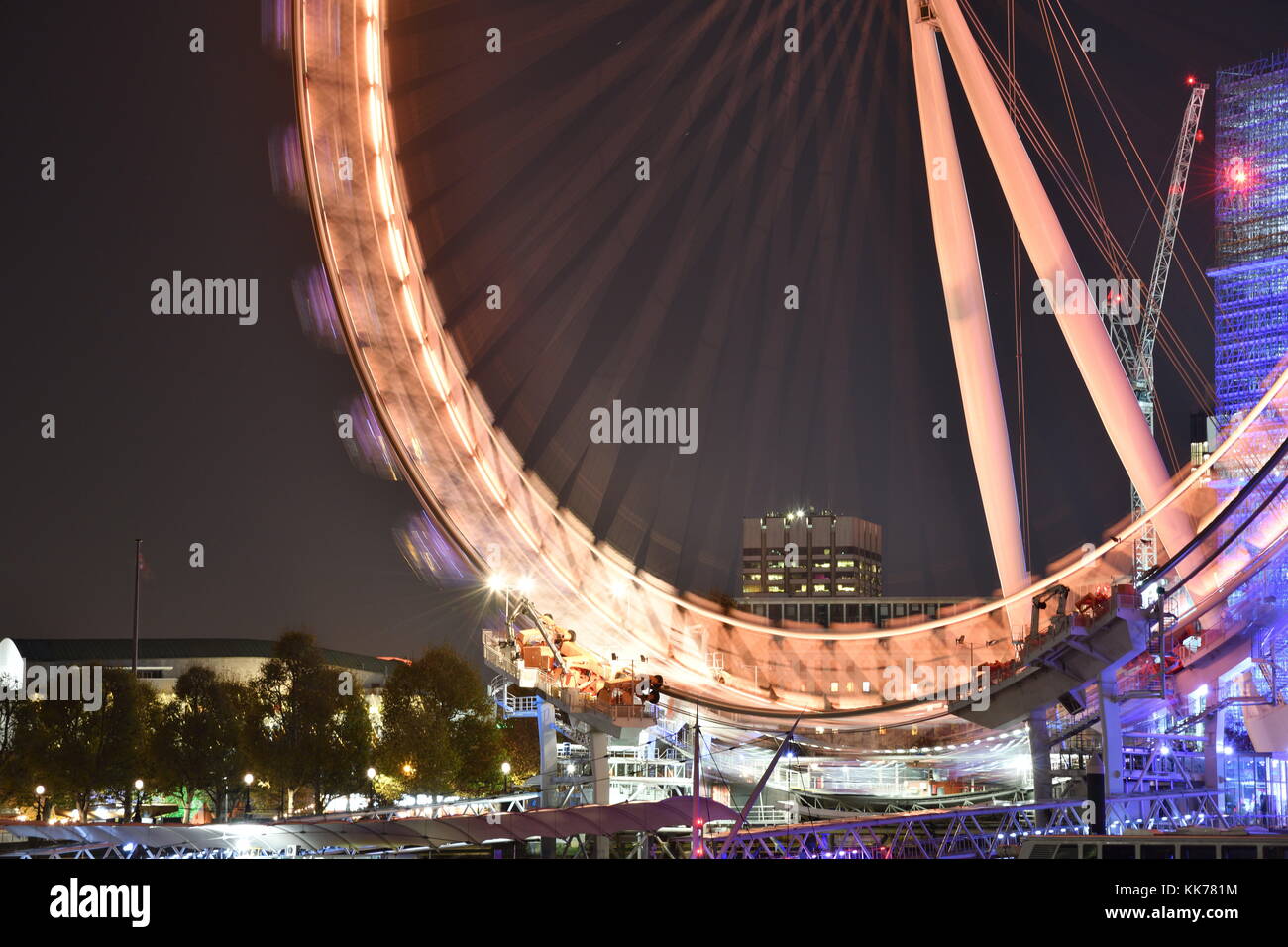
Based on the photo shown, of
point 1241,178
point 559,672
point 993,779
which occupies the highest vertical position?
point 1241,178

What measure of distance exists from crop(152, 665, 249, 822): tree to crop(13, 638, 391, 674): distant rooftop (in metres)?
33.8

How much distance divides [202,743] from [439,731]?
7.01 meters

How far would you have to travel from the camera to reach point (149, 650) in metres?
84.3

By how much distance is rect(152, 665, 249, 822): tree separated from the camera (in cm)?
4703

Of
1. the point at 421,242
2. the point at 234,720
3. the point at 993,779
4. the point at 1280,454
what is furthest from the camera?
the point at 234,720

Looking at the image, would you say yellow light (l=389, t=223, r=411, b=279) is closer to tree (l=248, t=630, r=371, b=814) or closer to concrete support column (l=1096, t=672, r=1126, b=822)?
concrete support column (l=1096, t=672, r=1126, b=822)

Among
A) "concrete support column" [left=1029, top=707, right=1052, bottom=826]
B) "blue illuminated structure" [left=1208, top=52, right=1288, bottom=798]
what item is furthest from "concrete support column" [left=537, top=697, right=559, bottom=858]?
"blue illuminated structure" [left=1208, top=52, right=1288, bottom=798]

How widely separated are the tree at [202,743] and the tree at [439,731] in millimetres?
4262

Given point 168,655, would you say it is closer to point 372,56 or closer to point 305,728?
point 305,728

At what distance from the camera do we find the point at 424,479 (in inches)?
1083

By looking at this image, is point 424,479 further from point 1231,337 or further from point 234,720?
point 1231,337

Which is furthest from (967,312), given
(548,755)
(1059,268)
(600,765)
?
(548,755)

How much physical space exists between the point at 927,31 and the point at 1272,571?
10.4 m
